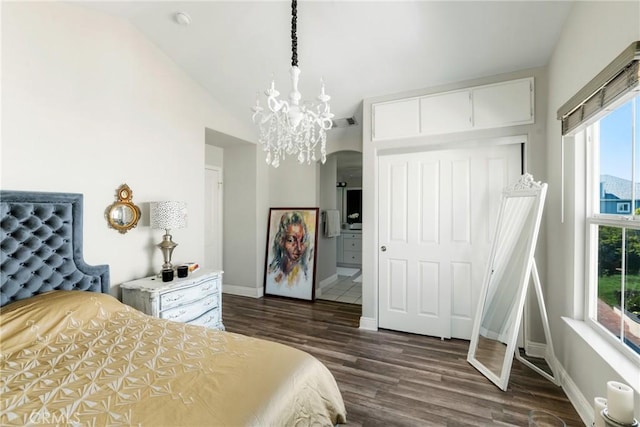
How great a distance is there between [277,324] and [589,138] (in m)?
3.42

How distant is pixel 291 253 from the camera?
4.65 meters

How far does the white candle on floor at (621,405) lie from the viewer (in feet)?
3.72

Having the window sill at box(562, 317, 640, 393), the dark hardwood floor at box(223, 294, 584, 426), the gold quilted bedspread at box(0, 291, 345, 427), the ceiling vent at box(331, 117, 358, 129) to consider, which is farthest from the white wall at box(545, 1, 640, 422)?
the ceiling vent at box(331, 117, 358, 129)

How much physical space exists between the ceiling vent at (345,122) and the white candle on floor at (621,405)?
3516 mm

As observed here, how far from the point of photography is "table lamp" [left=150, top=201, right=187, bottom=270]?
9.00ft

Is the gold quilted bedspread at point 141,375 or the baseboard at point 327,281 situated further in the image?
the baseboard at point 327,281

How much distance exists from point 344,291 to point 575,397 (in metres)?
3.30

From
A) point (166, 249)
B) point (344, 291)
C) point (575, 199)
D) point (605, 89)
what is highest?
point (605, 89)

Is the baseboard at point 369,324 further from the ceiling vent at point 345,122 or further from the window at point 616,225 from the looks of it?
the ceiling vent at point 345,122

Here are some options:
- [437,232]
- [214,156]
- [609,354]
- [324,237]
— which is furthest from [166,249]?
[609,354]

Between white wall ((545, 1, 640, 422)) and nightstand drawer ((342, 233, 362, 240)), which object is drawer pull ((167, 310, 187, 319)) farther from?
nightstand drawer ((342, 233, 362, 240))

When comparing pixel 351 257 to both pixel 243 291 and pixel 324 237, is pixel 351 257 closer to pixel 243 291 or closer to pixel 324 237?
pixel 324 237

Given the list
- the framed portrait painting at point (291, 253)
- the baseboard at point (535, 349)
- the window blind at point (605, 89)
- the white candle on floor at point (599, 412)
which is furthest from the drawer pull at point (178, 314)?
the window blind at point (605, 89)

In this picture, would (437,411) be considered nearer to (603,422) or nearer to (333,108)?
(603,422)
